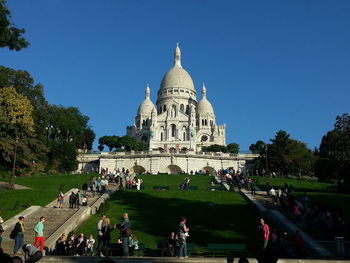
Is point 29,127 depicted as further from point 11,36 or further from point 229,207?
point 229,207

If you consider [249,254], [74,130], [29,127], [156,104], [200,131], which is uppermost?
[156,104]

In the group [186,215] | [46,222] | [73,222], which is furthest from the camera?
[186,215]

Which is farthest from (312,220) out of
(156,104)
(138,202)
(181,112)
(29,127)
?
(156,104)

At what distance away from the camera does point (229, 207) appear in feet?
73.5

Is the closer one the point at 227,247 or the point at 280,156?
the point at 227,247

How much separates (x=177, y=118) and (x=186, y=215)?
80610 mm

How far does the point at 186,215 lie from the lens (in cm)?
2017

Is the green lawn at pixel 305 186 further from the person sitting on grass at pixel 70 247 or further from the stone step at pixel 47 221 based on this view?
the person sitting on grass at pixel 70 247

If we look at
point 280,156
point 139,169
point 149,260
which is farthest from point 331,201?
point 139,169

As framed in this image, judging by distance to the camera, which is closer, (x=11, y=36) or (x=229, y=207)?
(x=11, y=36)

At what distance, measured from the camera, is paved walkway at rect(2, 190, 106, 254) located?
15934mm

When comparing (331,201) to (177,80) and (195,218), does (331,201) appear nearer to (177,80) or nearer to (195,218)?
(195,218)

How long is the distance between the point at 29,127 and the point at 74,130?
25.4 m

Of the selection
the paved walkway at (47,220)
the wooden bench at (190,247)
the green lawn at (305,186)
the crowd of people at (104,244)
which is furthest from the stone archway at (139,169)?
the wooden bench at (190,247)
